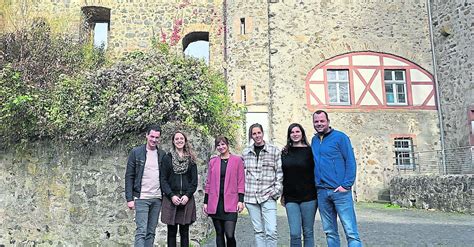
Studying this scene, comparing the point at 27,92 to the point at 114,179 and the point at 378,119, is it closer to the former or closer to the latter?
the point at 114,179

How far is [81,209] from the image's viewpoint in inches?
221

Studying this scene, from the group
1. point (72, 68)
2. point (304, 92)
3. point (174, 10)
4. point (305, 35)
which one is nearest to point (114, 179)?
point (72, 68)

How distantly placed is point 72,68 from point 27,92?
163 centimetres

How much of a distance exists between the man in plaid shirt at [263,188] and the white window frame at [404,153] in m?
10.2

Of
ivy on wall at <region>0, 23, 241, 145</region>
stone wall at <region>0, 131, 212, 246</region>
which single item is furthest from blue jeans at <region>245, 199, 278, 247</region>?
ivy on wall at <region>0, 23, 241, 145</region>

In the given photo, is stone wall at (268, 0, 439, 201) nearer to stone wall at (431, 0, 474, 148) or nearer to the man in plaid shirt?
stone wall at (431, 0, 474, 148)

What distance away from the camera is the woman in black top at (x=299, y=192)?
3.77 meters

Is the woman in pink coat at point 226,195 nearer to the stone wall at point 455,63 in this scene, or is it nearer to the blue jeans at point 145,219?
the blue jeans at point 145,219

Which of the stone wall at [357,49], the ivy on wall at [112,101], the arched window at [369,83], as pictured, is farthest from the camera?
the arched window at [369,83]

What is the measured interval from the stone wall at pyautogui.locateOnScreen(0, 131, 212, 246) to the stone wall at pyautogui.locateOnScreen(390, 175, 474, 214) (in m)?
6.22

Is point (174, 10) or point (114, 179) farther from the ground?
point (174, 10)

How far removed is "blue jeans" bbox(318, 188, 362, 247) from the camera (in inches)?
146

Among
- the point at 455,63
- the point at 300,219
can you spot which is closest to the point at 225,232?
the point at 300,219

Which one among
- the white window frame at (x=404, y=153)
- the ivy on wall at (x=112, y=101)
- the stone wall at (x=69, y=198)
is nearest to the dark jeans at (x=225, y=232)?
the stone wall at (x=69, y=198)
